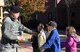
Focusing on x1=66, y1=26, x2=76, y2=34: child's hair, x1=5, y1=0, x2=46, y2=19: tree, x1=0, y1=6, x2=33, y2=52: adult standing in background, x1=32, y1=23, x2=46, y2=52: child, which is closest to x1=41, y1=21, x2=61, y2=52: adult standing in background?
x1=66, y1=26, x2=76, y2=34: child's hair

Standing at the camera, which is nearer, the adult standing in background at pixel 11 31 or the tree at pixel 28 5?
the adult standing in background at pixel 11 31

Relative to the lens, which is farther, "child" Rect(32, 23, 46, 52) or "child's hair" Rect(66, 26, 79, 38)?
"child" Rect(32, 23, 46, 52)

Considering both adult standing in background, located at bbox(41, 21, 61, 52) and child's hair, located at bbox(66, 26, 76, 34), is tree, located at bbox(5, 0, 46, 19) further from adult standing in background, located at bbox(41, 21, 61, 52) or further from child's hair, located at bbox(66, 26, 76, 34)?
adult standing in background, located at bbox(41, 21, 61, 52)

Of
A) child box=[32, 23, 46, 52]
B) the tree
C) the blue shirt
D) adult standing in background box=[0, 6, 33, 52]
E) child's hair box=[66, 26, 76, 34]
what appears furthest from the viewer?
the tree

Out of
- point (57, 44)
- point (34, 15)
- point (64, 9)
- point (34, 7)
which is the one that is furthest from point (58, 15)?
point (57, 44)

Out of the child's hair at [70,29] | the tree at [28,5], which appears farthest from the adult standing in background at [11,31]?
the tree at [28,5]

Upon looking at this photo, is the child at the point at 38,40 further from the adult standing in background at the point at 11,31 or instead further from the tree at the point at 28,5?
the tree at the point at 28,5

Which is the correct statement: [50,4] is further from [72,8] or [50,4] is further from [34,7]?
[34,7]

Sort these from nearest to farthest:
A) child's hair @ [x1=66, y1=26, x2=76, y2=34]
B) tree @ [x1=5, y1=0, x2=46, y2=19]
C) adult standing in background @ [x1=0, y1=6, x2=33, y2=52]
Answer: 1. adult standing in background @ [x1=0, y1=6, x2=33, y2=52]
2. child's hair @ [x1=66, y1=26, x2=76, y2=34]
3. tree @ [x1=5, y1=0, x2=46, y2=19]

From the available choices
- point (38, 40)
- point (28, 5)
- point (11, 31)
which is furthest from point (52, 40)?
point (28, 5)

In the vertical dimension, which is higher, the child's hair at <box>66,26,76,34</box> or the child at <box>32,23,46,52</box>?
the child's hair at <box>66,26,76,34</box>

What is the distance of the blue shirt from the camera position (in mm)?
8300

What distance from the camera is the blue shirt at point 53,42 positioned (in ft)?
27.2

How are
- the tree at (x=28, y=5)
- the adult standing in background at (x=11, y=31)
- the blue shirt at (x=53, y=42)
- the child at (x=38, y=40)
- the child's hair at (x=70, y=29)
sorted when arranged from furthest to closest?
the tree at (x=28, y=5), the child at (x=38, y=40), the child's hair at (x=70, y=29), the blue shirt at (x=53, y=42), the adult standing in background at (x=11, y=31)
